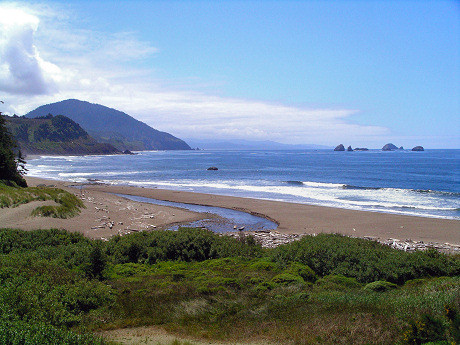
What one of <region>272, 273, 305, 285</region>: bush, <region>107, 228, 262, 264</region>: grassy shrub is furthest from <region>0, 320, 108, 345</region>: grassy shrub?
<region>107, 228, 262, 264</region>: grassy shrub

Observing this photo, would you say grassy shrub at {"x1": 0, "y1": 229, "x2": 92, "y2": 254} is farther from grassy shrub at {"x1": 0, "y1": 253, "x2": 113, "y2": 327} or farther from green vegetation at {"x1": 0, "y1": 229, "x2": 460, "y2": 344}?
grassy shrub at {"x1": 0, "y1": 253, "x2": 113, "y2": 327}

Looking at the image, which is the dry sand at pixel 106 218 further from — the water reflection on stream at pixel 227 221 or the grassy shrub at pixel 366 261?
the grassy shrub at pixel 366 261

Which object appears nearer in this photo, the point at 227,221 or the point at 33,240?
the point at 33,240

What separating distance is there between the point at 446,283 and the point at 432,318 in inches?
133

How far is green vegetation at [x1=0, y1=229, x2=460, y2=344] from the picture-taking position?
6371 mm

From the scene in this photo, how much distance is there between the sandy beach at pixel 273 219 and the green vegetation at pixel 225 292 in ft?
23.3

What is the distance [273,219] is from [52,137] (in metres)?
171

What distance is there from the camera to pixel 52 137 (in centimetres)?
16688

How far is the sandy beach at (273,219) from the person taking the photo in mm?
19969

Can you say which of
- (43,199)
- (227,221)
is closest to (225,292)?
(227,221)

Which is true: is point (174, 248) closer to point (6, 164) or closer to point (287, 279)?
point (287, 279)

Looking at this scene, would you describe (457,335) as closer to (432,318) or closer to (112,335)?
(432,318)

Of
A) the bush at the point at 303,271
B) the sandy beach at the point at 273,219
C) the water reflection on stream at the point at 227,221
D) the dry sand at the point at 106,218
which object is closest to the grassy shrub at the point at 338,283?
the bush at the point at 303,271

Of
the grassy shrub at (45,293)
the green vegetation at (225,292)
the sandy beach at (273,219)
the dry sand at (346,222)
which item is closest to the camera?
the green vegetation at (225,292)
